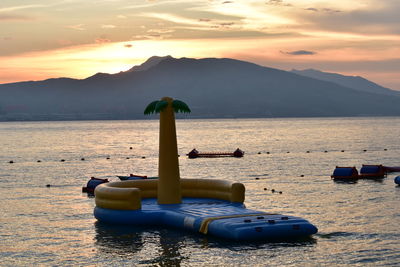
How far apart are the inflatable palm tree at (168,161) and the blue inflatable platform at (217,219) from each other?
716 millimetres

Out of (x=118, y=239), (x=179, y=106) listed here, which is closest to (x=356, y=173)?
(x=179, y=106)

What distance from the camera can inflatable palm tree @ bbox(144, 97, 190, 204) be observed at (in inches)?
1577

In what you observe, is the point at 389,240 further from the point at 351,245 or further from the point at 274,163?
the point at 274,163

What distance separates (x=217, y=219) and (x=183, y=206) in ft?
17.7

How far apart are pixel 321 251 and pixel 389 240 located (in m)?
5.21

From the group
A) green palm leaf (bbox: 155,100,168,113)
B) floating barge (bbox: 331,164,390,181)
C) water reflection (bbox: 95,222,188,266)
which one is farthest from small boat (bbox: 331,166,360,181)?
water reflection (bbox: 95,222,188,266)

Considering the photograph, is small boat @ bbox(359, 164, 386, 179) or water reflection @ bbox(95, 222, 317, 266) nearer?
water reflection @ bbox(95, 222, 317, 266)

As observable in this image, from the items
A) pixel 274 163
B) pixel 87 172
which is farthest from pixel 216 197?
pixel 274 163

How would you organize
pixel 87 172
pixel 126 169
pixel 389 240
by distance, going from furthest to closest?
1. pixel 126 169
2. pixel 87 172
3. pixel 389 240

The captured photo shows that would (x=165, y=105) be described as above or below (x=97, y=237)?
above

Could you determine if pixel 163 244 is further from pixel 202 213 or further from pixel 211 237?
pixel 202 213

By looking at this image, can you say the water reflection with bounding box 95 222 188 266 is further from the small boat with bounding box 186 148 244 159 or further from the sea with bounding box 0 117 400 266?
the small boat with bounding box 186 148 244 159

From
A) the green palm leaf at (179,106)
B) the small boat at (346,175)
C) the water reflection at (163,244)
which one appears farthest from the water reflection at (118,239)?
the small boat at (346,175)

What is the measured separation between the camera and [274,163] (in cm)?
9531
